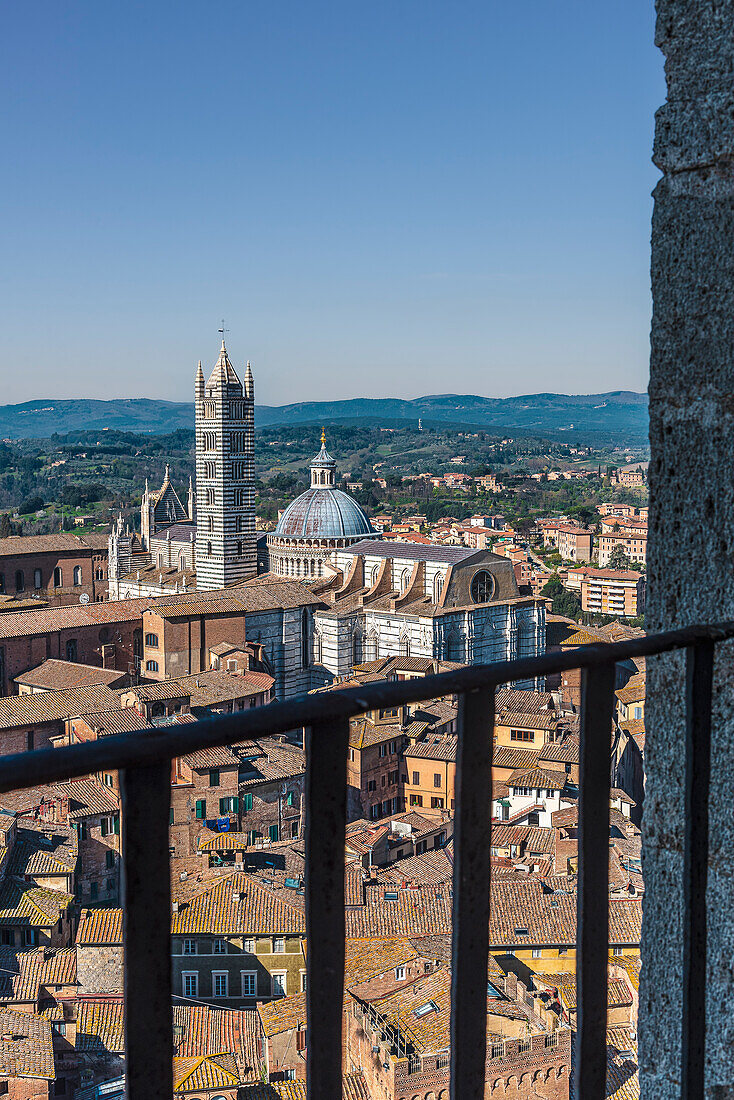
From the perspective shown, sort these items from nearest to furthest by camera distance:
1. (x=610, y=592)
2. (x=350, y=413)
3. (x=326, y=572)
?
(x=326, y=572) → (x=610, y=592) → (x=350, y=413)

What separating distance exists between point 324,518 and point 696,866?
89.1 feet

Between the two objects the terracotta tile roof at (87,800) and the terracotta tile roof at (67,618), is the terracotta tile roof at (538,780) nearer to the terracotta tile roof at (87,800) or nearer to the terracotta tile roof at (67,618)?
the terracotta tile roof at (87,800)

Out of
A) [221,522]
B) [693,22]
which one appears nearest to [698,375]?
[693,22]

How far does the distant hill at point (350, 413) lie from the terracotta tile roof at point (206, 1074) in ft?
409

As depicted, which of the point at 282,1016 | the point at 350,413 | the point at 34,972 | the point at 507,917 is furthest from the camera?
the point at 350,413

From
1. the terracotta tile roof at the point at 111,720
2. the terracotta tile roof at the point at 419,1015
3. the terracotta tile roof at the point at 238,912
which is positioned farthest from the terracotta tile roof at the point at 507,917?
the terracotta tile roof at the point at 111,720

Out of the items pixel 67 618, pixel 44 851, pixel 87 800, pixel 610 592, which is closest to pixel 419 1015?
pixel 44 851

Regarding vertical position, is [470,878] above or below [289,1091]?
above

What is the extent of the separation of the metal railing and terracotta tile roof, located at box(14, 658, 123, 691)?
17.3m

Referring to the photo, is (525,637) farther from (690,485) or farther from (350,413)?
(350,413)

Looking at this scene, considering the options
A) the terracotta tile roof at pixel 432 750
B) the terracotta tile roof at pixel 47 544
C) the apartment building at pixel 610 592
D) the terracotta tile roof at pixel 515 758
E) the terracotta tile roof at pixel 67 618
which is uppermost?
the terracotta tile roof at pixel 47 544

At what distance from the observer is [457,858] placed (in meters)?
0.92

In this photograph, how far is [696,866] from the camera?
3.87ft

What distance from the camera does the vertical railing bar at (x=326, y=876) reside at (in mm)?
821
